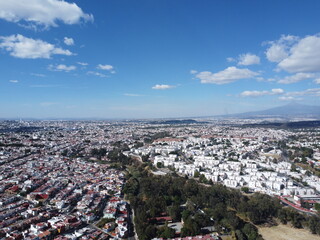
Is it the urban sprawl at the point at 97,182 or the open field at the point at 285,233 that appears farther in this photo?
the urban sprawl at the point at 97,182

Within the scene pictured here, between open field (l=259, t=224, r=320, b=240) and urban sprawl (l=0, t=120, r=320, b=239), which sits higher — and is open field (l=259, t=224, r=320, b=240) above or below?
below

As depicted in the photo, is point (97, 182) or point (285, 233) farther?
point (97, 182)

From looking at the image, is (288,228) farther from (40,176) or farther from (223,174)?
(40,176)

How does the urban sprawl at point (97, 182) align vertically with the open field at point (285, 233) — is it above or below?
above

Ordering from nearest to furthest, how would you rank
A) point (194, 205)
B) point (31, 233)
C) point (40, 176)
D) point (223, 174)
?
point (31, 233) → point (194, 205) → point (40, 176) → point (223, 174)

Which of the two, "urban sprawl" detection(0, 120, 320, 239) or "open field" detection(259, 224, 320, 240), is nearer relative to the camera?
"open field" detection(259, 224, 320, 240)

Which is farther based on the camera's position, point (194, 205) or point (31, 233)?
point (194, 205)

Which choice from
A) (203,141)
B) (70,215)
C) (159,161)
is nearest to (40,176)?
(70,215)

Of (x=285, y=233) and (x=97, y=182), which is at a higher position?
(x=97, y=182)
